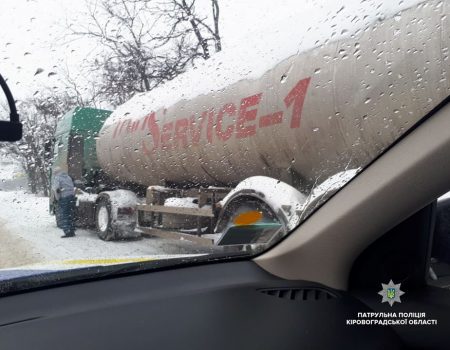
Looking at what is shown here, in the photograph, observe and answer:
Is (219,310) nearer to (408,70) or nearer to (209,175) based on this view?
(408,70)

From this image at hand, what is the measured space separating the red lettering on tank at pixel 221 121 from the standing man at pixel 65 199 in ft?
6.05

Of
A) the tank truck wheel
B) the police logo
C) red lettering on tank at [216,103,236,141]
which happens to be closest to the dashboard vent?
the police logo

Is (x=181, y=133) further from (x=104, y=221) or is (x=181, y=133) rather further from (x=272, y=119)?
(x=104, y=221)

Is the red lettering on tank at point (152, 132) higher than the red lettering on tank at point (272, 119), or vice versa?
the red lettering on tank at point (152, 132)

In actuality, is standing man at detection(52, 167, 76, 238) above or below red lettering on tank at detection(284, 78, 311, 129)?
below

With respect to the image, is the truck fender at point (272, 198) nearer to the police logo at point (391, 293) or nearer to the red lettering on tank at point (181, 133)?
the police logo at point (391, 293)

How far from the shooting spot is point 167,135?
491cm

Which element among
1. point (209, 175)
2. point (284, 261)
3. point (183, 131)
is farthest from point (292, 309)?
point (183, 131)

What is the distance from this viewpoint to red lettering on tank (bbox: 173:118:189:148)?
472 centimetres

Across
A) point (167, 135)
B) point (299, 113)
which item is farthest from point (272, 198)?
point (167, 135)

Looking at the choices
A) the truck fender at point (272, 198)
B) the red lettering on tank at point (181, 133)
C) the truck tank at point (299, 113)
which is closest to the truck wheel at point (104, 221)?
the truck tank at point (299, 113)

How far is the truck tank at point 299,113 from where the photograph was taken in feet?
8.19

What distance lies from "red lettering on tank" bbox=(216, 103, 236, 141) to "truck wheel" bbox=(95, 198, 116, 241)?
1661 millimetres

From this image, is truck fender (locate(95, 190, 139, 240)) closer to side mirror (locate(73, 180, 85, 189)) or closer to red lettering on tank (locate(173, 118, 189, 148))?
side mirror (locate(73, 180, 85, 189))
